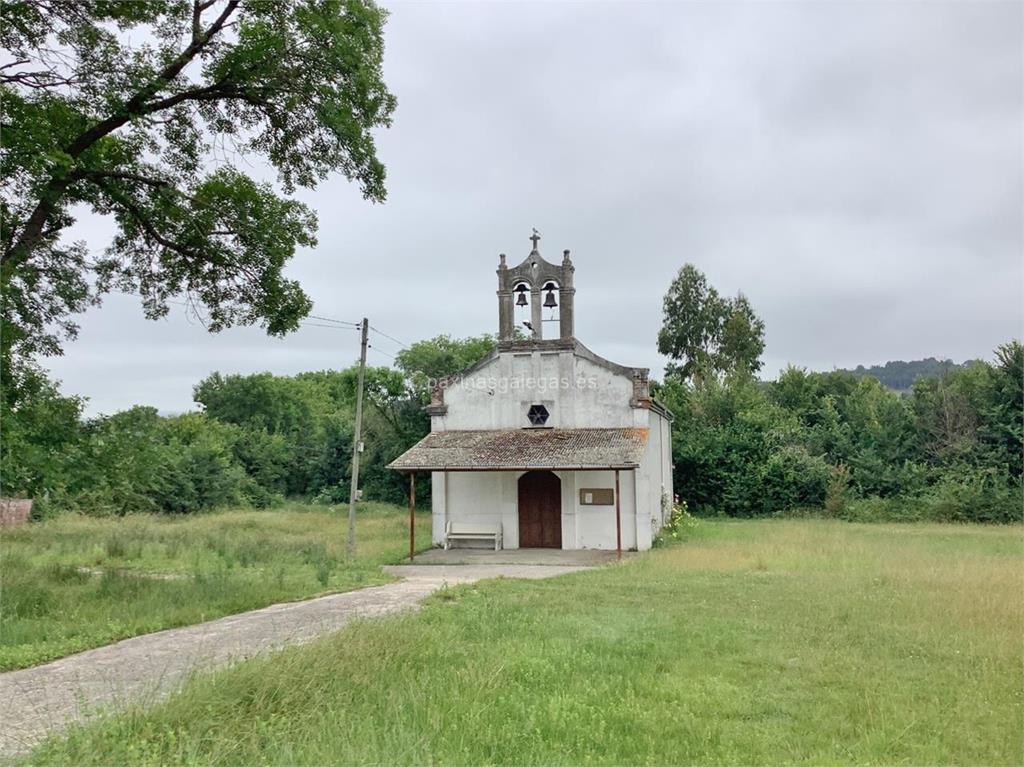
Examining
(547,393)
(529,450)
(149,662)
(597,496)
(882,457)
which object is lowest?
(149,662)

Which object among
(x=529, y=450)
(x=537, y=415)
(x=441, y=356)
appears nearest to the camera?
(x=529, y=450)

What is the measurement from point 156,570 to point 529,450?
974 cm

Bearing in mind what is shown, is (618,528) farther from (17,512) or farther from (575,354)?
(17,512)

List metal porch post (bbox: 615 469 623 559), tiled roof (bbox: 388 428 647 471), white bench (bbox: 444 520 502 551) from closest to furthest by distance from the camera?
metal porch post (bbox: 615 469 623 559) → tiled roof (bbox: 388 428 647 471) → white bench (bbox: 444 520 502 551)

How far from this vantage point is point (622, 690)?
22.0 feet

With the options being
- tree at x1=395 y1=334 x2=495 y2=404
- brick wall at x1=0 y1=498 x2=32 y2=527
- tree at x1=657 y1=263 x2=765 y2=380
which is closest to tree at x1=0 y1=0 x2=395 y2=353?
brick wall at x1=0 y1=498 x2=32 y2=527

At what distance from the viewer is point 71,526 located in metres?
27.3

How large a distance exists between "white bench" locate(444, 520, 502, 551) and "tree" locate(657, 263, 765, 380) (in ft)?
87.2

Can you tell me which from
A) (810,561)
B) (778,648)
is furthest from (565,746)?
(810,561)

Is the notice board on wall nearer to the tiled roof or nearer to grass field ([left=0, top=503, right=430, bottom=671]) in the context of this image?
the tiled roof

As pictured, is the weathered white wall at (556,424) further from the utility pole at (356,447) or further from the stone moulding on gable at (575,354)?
the utility pole at (356,447)

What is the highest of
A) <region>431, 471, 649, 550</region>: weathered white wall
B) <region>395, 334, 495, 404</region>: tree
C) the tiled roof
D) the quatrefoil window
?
<region>395, 334, 495, 404</region>: tree

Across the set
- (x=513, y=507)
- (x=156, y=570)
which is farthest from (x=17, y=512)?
(x=513, y=507)

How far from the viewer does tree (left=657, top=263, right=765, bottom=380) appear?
47.2 meters
